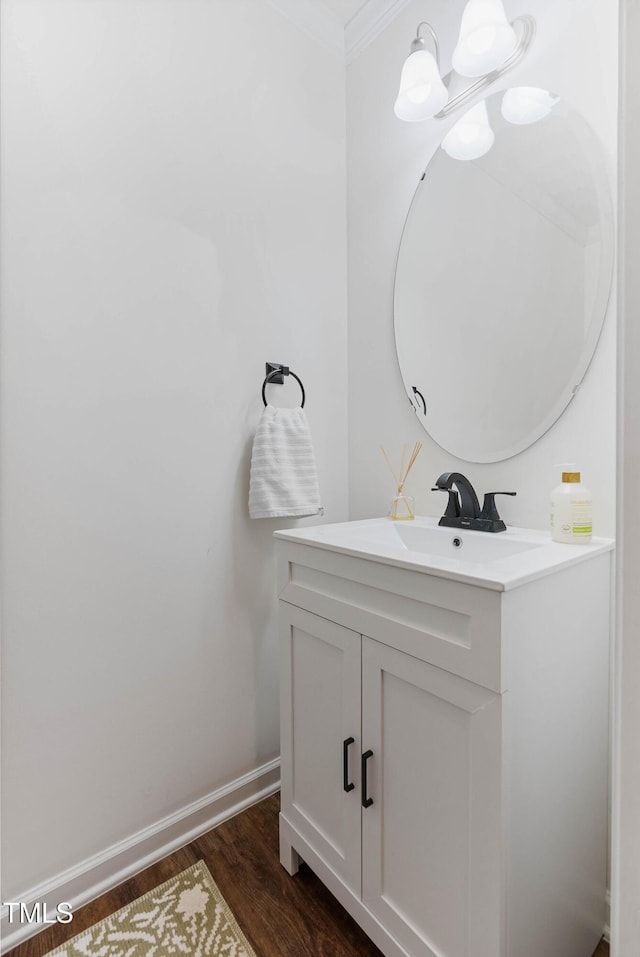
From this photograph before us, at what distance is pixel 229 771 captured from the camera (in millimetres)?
1455

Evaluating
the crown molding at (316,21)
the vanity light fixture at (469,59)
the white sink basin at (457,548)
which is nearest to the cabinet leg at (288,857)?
the white sink basin at (457,548)

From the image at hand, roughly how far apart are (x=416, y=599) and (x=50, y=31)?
1.51 meters

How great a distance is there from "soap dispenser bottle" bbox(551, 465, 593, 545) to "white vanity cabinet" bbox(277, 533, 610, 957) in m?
0.06

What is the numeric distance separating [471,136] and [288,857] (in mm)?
1976

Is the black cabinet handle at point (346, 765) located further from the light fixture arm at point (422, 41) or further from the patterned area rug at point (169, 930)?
the light fixture arm at point (422, 41)

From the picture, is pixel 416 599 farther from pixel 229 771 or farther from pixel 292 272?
pixel 292 272

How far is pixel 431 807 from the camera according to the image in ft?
2.81

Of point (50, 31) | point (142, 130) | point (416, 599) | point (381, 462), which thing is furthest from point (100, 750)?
point (50, 31)

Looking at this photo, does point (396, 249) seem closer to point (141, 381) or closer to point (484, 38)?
point (484, 38)

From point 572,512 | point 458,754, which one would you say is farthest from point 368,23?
point 458,754

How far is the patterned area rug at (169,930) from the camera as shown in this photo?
104 cm

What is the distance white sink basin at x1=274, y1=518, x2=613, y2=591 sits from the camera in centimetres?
78

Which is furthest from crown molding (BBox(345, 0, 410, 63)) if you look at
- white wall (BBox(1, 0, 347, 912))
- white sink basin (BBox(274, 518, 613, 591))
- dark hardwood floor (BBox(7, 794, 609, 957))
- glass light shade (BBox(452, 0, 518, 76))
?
dark hardwood floor (BBox(7, 794, 609, 957))

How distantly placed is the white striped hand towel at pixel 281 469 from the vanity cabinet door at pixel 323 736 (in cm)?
32
